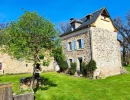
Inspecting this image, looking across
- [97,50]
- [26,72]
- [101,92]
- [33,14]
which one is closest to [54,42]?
[33,14]

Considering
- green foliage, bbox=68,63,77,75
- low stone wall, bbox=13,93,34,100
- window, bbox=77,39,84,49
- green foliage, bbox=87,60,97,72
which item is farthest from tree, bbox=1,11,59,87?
green foliage, bbox=68,63,77,75

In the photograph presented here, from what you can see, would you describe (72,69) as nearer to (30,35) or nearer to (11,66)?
(11,66)

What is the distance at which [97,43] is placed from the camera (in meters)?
18.3

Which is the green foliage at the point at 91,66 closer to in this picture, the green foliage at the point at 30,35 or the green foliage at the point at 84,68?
the green foliage at the point at 84,68

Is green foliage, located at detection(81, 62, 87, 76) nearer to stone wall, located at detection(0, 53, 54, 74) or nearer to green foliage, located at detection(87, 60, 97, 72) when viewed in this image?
green foliage, located at detection(87, 60, 97, 72)

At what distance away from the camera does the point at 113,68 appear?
19.6 m

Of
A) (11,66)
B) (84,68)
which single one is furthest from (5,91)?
(11,66)

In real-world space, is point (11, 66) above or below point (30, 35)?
below

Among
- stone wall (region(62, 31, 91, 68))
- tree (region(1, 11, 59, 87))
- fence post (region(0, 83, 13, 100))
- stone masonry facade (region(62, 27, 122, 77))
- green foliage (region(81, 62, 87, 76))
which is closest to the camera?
fence post (region(0, 83, 13, 100))

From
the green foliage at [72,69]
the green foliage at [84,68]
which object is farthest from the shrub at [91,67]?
the green foliage at [72,69]

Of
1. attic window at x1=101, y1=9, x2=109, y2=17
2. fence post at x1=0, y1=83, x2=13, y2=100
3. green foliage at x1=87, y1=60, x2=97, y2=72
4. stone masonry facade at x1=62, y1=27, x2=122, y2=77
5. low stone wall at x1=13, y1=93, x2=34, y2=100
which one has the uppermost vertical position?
Answer: attic window at x1=101, y1=9, x2=109, y2=17

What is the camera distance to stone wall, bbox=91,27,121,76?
1802cm

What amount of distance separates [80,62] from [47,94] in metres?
10.7

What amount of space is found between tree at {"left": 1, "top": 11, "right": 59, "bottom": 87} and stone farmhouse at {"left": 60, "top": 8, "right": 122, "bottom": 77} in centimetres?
904
